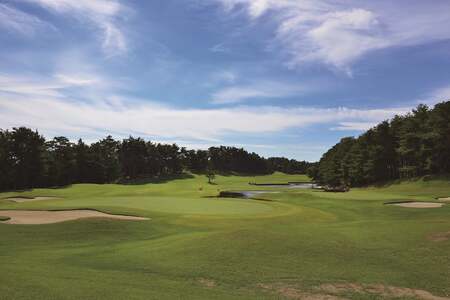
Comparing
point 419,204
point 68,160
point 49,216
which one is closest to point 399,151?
point 419,204

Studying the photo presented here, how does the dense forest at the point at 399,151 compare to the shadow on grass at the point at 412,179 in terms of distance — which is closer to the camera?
the shadow on grass at the point at 412,179

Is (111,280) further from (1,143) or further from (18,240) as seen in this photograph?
(1,143)

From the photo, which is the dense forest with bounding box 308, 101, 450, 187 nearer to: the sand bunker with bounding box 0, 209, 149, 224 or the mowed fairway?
the mowed fairway

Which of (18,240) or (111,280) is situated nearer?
(111,280)

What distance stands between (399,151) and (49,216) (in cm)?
6372

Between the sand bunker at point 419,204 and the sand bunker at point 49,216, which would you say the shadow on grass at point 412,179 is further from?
the sand bunker at point 49,216

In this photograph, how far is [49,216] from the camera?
28.1 m

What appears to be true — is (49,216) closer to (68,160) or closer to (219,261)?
(219,261)

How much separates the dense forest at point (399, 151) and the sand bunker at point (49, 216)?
190ft

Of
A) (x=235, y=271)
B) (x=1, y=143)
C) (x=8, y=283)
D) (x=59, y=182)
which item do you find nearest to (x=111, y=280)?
(x=8, y=283)

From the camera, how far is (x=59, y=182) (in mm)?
102062

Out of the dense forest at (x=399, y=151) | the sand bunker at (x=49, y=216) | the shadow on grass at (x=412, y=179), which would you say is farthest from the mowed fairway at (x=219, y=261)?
the dense forest at (x=399, y=151)

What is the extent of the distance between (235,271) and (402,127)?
7216 centimetres

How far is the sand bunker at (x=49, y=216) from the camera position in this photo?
26328mm
